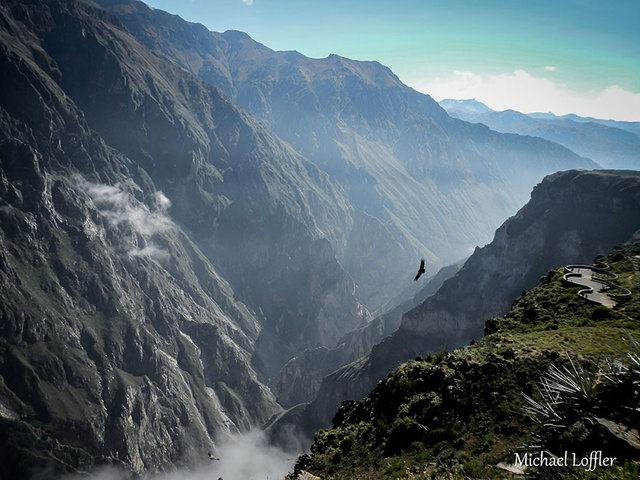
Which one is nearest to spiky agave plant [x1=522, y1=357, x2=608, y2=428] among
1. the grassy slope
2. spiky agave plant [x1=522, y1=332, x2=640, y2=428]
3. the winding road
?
spiky agave plant [x1=522, y1=332, x2=640, y2=428]

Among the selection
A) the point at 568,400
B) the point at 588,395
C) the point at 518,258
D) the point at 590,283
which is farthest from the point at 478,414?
the point at 518,258

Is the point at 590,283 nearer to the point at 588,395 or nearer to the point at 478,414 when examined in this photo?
the point at 478,414

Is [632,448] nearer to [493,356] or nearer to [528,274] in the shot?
[493,356]

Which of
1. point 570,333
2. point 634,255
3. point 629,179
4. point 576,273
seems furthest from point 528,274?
point 570,333

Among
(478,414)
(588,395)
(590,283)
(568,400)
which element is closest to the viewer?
(588,395)

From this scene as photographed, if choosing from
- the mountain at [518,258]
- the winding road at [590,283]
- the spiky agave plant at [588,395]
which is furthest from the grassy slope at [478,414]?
the mountain at [518,258]

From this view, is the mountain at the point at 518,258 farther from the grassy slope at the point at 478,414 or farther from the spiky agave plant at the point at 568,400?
the spiky agave plant at the point at 568,400
